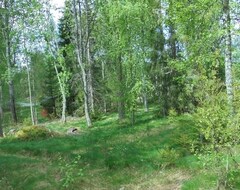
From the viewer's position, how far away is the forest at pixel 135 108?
972 cm

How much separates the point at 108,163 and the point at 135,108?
869 cm

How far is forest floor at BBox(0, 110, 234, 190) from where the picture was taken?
11156mm

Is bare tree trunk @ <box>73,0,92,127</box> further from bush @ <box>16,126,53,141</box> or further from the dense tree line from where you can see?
bush @ <box>16,126,53,141</box>

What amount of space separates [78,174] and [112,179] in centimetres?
120

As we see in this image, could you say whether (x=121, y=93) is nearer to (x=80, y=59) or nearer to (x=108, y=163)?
(x=80, y=59)

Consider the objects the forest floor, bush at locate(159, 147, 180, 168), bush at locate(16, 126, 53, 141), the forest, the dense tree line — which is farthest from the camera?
bush at locate(16, 126, 53, 141)

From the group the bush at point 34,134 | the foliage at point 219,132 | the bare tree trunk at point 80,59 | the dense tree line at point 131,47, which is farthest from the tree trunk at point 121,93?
the foliage at point 219,132

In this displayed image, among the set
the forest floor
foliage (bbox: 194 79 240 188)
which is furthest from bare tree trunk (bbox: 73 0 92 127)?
foliage (bbox: 194 79 240 188)

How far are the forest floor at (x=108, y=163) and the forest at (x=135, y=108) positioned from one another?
0.04 metres

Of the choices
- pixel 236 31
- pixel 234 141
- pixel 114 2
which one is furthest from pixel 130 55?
pixel 234 141

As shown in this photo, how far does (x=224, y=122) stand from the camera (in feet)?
29.6

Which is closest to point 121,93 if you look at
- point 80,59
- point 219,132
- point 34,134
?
point 80,59

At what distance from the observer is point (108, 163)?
1338cm

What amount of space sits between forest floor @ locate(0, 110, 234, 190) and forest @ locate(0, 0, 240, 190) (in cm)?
4
